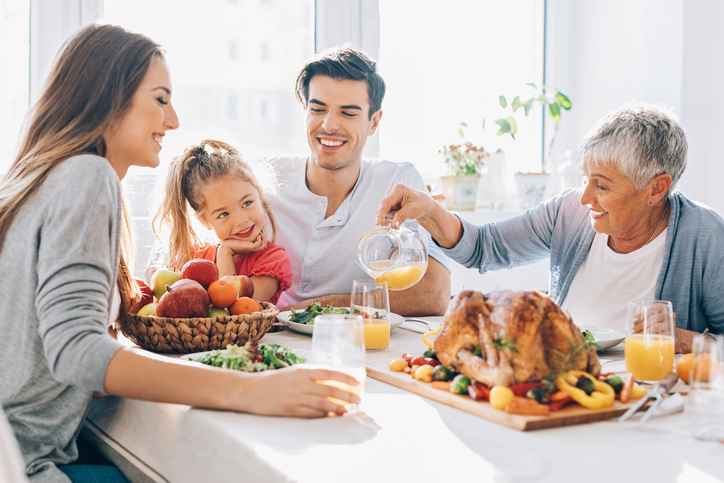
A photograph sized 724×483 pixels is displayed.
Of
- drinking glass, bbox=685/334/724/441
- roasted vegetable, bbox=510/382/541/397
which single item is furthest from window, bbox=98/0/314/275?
drinking glass, bbox=685/334/724/441

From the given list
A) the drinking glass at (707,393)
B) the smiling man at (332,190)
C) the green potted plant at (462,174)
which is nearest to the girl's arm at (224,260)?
the smiling man at (332,190)

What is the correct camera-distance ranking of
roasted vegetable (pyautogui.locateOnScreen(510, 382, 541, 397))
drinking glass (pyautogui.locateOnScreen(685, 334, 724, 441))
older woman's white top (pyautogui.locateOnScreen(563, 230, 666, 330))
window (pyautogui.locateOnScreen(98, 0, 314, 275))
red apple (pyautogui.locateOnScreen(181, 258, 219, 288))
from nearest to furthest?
drinking glass (pyautogui.locateOnScreen(685, 334, 724, 441)), roasted vegetable (pyautogui.locateOnScreen(510, 382, 541, 397)), red apple (pyautogui.locateOnScreen(181, 258, 219, 288)), older woman's white top (pyautogui.locateOnScreen(563, 230, 666, 330)), window (pyautogui.locateOnScreen(98, 0, 314, 275))

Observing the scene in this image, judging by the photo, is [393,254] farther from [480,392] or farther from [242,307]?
[480,392]

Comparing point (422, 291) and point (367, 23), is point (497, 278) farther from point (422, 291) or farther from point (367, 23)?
point (422, 291)

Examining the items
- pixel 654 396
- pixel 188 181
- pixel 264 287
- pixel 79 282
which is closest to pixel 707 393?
pixel 654 396

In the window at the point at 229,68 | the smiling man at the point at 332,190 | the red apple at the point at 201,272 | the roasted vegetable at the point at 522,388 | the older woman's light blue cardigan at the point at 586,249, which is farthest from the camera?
the window at the point at 229,68

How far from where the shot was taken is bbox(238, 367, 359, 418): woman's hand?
1.18 metres

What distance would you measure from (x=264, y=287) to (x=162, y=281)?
0.45 m

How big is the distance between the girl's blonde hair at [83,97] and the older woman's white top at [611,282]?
1.22m

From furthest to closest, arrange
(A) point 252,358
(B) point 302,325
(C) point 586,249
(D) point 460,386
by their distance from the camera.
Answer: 1. (C) point 586,249
2. (B) point 302,325
3. (A) point 252,358
4. (D) point 460,386

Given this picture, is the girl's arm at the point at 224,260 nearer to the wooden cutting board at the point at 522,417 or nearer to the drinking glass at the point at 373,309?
the drinking glass at the point at 373,309

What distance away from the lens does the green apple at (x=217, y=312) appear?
164 cm

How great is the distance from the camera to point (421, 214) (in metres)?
2.20

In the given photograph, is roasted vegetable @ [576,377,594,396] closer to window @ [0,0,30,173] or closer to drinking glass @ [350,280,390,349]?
drinking glass @ [350,280,390,349]
